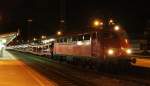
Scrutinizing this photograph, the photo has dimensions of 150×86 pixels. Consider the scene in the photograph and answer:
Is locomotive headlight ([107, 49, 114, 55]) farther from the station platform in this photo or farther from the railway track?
the station platform

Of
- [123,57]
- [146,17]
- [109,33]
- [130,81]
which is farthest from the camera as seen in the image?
[146,17]

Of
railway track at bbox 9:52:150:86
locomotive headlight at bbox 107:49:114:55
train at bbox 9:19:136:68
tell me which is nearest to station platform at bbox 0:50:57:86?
railway track at bbox 9:52:150:86

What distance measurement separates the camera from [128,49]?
2916 cm

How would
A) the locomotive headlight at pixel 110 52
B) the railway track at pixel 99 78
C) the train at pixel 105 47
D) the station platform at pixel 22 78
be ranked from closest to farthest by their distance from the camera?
the station platform at pixel 22 78, the railway track at pixel 99 78, the train at pixel 105 47, the locomotive headlight at pixel 110 52

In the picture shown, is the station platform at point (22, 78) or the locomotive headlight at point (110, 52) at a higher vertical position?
the locomotive headlight at point (110, 52)

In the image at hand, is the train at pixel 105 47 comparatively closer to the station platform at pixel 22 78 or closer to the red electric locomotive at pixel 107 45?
the red electric locomotive at pixel 107 45

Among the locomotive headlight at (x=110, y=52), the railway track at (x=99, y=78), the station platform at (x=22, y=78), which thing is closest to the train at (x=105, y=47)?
the locomotive headlight at (x=110, y=52)

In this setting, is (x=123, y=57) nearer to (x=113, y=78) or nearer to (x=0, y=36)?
(x=113, y=78)

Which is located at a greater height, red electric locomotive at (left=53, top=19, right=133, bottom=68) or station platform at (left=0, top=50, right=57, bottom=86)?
red electric locomotive at (left=53, top=19, right=133, bottom=68)

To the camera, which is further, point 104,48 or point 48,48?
point 48,48

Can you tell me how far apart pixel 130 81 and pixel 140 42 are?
61916mm

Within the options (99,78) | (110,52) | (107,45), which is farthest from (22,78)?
(107,45)

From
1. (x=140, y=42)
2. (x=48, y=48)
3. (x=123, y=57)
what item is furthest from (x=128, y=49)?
(x=140, y=42)

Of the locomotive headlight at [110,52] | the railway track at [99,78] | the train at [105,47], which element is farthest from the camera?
the locomotive headlight at [110,52]
